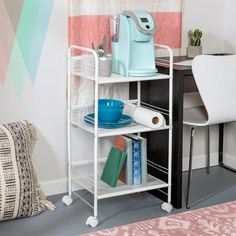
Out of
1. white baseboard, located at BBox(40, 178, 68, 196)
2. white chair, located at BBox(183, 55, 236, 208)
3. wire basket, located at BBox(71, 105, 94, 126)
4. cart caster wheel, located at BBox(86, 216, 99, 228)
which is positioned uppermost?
white chair, located at BBox(183, 55, 236, 208)

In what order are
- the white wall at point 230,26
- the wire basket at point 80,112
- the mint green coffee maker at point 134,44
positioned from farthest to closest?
1. the white wall at point 230,26
2. the wire basket at point 80,112
3. the mint green coffee maker at point 134,44

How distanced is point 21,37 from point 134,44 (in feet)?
2.03

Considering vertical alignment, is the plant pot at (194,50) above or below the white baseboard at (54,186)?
above

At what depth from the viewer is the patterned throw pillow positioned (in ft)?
8.91

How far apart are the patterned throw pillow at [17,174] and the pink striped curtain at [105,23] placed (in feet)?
1.42

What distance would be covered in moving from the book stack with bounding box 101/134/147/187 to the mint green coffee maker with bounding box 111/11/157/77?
15.4 inches

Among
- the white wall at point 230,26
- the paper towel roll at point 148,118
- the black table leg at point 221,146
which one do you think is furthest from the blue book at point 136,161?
the white wall at point 230,26

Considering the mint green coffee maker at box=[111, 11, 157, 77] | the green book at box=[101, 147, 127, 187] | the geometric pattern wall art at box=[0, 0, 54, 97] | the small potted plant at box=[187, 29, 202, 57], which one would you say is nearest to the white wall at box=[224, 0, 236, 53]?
the small potted plant at box=[187, 29, 202, 57]

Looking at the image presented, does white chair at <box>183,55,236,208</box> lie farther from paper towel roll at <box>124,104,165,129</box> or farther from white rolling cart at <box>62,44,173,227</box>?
paper towel roll at <box>124,104,165,129</box>

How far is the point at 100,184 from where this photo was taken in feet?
9.89

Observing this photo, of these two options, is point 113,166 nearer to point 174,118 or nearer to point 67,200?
point 67,200

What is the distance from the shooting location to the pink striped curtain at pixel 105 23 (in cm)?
298

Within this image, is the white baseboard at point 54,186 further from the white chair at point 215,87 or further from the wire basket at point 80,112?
the white chair at point 215,87

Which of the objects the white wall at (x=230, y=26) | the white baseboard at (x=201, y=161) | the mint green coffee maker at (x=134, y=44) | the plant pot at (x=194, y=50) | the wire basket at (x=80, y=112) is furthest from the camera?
the white baseboard at (x=201, y=161)
